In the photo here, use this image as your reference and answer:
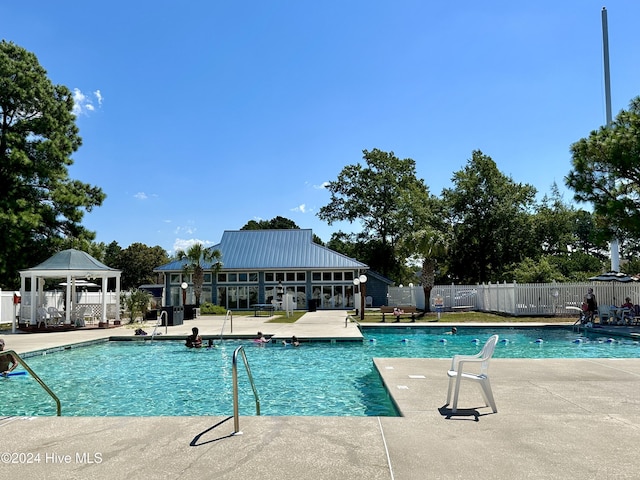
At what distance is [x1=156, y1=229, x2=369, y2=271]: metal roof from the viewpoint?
34.1 meters

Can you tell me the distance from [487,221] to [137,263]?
171ft

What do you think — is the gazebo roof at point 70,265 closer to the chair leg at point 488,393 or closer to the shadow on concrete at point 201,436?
the shadow on concrete at point 201,436

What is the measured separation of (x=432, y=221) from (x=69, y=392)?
3580 centimetres

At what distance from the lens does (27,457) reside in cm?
435

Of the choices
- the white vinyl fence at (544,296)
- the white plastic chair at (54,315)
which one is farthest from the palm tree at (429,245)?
the white plastic chair at (54,315)

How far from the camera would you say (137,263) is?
71.5 meters

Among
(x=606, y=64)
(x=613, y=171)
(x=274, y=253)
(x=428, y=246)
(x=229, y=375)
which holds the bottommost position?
(x=229, y=375)

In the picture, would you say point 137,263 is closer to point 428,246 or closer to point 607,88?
point 428,246

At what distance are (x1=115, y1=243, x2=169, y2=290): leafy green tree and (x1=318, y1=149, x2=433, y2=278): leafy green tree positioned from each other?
3568 centimetres

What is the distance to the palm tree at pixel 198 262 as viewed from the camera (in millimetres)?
31047

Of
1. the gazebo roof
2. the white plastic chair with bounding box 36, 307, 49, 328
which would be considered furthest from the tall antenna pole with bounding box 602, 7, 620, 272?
the white plastic chair with bounding box 36, 307, 49, 328

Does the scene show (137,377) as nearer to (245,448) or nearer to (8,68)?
(245,448)

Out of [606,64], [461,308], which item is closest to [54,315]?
[461,308]

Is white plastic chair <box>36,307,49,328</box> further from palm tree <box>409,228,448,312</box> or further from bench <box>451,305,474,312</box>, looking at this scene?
bench <box>451,305,474,312</box>
